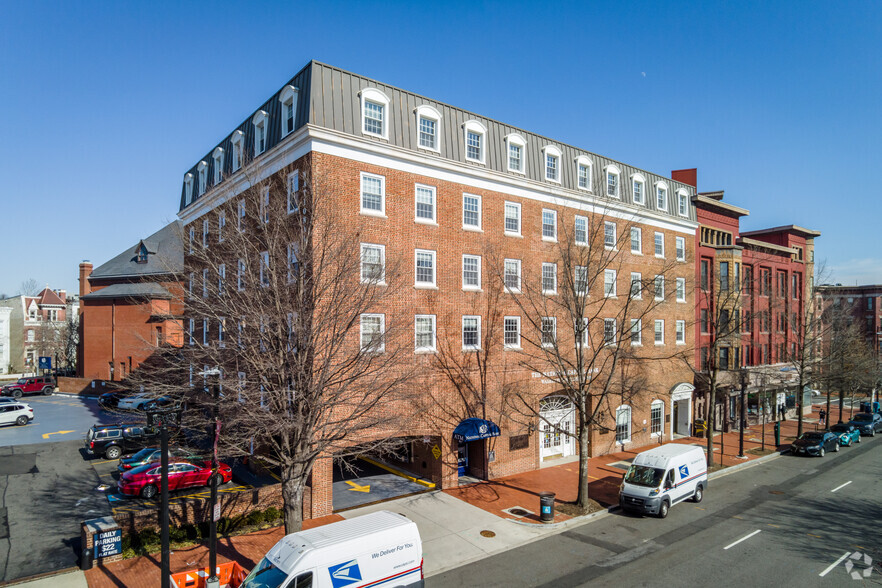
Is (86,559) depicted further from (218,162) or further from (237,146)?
(218,162)

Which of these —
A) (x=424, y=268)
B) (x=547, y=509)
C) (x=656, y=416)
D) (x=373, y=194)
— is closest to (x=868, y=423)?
(x=656, y=416)

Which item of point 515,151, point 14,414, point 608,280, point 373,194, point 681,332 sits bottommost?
point 14,414

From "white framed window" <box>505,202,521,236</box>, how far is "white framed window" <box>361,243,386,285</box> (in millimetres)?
8118

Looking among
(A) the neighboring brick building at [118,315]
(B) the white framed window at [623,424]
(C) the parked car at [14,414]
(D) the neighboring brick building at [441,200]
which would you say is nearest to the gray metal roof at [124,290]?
(A) the neighboring brick building at [118,315]

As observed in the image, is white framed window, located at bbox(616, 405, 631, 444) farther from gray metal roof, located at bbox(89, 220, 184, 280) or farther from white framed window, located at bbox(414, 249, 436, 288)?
gray metal roof, located at bbox(89, 220, 184, 280)

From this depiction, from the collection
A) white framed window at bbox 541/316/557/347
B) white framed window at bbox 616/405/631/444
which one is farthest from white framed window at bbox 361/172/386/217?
white framed window at bbox 616/405/631/444

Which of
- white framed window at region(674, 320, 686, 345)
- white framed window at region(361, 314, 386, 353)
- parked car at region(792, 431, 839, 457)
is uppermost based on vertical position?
white framed window at region(361, 314, 386, 353)

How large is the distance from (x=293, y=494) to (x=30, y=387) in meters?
48.9

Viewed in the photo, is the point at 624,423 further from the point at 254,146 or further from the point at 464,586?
the point at 254,146

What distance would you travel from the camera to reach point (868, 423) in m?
42.0

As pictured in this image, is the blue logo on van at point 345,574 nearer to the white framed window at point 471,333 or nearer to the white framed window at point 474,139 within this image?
the white framed window at point 471,333

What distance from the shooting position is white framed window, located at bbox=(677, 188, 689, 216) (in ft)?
124

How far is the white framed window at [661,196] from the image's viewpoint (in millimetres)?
36094

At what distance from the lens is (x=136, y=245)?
56000 millimetres
